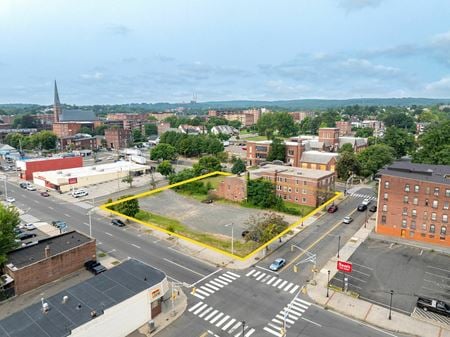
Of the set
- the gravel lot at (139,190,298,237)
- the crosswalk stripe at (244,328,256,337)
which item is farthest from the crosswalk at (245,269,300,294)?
the gravel lot at (139,190,298,237)

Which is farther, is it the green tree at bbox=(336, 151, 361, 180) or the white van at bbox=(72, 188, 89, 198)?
the green tree at bbox=(336, 151, 361, 180)

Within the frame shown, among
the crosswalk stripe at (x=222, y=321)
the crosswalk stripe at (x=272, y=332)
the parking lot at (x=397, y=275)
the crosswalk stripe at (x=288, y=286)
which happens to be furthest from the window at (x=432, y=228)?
the crosswalk stripe at (x=222, y=321)

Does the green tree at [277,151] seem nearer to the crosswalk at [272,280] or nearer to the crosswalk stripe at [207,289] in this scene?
the crosswalk at [272,280]

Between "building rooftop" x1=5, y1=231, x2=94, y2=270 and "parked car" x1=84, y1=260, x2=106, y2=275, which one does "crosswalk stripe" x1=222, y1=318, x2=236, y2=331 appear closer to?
"parked car" x1=84, y1=260, x2=106, y2=275

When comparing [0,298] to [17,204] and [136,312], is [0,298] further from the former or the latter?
[17,204]

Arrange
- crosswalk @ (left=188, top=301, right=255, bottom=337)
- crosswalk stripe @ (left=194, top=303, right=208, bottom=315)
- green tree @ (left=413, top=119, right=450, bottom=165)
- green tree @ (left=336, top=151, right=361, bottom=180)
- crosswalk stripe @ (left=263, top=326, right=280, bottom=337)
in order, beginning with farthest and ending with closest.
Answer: green tree @ (left=336, top=151, right=361, bottom=180), green tree @ (left=413, top=119, right=450, bottom=165), crosswalk stripe @ (left=194, top=303, right=208, bottom=315), crosswalk @ (left=188, top=301, right=255, bottom=337), crosswalk stripe @ (left=263, top=326, right=280, bottom=337)

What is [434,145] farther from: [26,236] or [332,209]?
[26,236]

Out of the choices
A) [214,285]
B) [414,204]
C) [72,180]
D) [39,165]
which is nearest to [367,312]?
[214,285]
